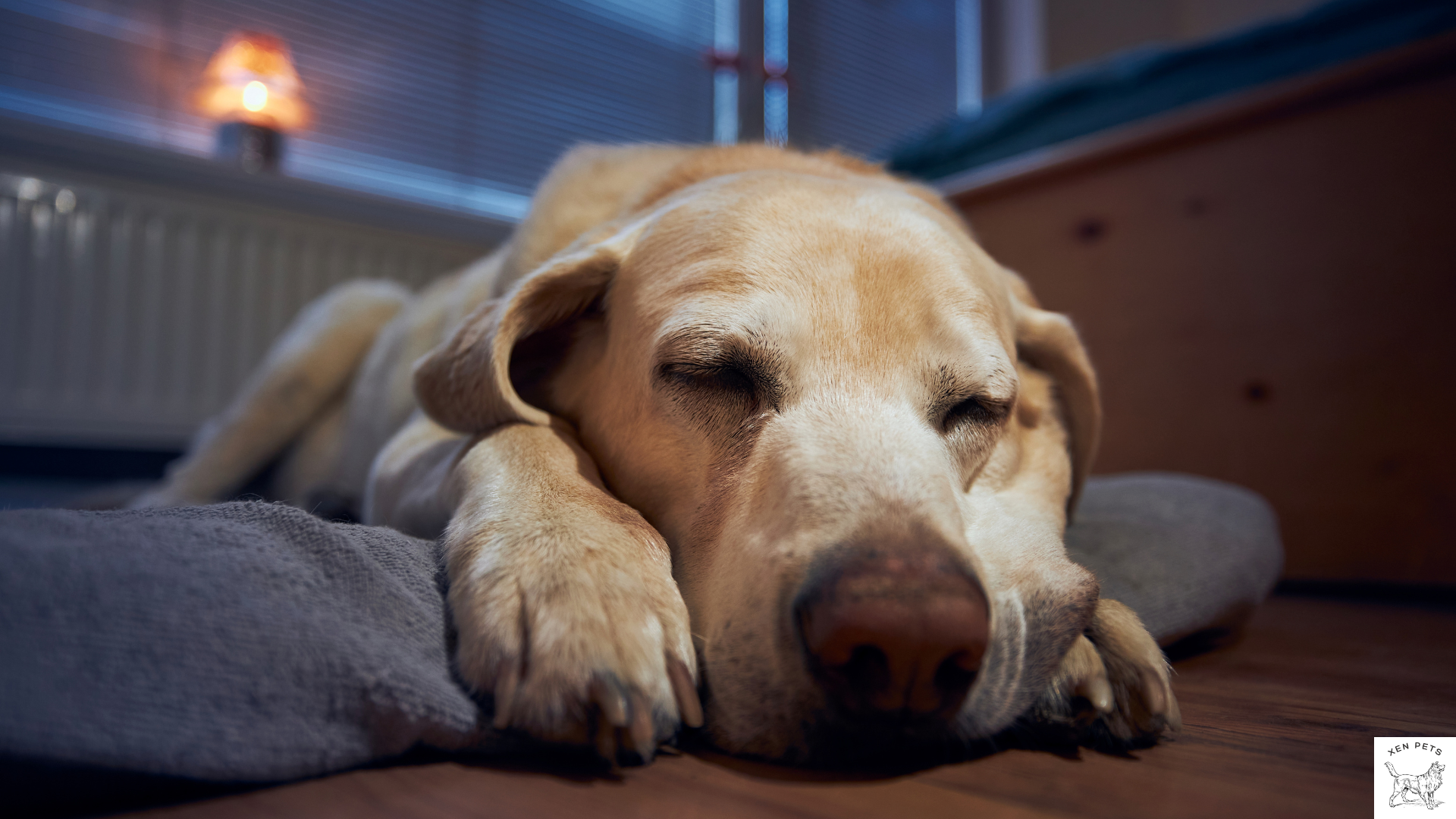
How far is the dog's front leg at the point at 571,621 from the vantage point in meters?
0.71

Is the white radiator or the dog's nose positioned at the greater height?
the white radiator

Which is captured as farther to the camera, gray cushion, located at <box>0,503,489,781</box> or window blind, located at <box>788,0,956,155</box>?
window blind, located at <box>788,0,956,155</box>

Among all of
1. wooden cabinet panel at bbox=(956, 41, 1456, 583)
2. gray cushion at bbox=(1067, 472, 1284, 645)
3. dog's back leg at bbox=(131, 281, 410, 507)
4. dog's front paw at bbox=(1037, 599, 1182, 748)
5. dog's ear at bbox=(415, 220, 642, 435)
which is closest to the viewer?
dog's front paw at bbox=(1037, 599, 1182, 748)

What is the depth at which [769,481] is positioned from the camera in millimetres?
944

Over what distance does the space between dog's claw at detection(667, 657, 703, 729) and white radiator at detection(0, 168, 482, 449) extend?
12.9 ft

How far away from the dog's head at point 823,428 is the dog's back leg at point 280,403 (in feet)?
5.73

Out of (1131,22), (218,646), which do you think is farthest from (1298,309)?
(1131,22)

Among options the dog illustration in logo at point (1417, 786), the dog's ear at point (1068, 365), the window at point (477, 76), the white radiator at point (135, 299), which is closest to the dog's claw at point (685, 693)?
the dog illustration in logo at point (1417, 786)

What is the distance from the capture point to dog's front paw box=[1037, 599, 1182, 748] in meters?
0.84

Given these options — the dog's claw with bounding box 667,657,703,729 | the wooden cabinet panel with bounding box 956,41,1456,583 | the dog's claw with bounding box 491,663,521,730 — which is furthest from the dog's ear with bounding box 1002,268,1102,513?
the wooden cabinet panel with bounding box 956,41,1456,583

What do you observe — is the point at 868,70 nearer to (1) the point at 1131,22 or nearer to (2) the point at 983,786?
(1) the point at 1131,22

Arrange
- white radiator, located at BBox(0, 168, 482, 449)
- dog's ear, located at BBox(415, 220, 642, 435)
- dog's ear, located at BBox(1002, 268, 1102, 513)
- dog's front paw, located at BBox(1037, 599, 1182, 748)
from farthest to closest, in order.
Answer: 1. white radiator, located at BBox(0, 168, 482, 449)
2. dog's ear, located at BBox(1002, 268, 1102, 513)
3. dog's ear, located at BBox(415, 220, 642, 435)
4. dog's front paw, located at BBox(1037, 599, 1182, 748)

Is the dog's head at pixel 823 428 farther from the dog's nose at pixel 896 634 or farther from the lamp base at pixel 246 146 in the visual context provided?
the lamp base at pixel 246 146

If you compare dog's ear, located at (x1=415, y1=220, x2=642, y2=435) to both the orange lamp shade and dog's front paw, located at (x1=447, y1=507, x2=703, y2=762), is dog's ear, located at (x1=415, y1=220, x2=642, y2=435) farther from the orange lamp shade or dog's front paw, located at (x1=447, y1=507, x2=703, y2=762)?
the orange lamp shade
